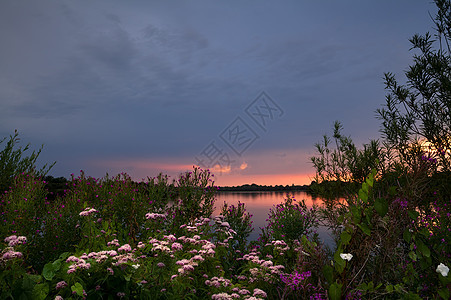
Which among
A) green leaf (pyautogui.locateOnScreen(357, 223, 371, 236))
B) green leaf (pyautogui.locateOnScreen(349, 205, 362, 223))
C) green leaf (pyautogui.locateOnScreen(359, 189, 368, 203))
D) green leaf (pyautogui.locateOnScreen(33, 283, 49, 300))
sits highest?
green leaf (pyautogui.locateOnScreen(359, 189, 368, 203))

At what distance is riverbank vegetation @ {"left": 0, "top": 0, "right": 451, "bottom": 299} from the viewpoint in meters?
Answer: 3.22

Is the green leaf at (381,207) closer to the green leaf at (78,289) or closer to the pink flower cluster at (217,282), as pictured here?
the pink flower cluster at (217,282)

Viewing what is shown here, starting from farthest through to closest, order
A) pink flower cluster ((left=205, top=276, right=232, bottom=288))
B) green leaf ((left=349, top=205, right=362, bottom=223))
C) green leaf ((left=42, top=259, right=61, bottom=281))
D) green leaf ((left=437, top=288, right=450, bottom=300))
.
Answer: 1. pink flower cluster ((left=205, top=276, right=232, bottom=288))
2. green leaf ((left=42, top=259, right=61, bottom=281))
3. green leaf ((left=349, top=205, right=362, bottom=223))
4. green leaf ((left=437, top=288, right=450, bottom=300))

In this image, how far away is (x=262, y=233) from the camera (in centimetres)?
938

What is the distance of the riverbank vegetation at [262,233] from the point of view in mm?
3219

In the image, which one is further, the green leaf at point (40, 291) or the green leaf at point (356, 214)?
the green leaf at point (40, 291)

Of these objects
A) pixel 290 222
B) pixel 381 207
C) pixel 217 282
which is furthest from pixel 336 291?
pixel 290 222

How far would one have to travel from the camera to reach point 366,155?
8.49 metres

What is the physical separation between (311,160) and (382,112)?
272 centimetres

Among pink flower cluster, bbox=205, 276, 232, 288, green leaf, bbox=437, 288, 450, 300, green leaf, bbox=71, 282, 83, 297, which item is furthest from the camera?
pink flower cluster, bbox=205, 276, 232, 288

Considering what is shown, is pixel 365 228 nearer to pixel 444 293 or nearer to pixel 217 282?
pixel 444 293

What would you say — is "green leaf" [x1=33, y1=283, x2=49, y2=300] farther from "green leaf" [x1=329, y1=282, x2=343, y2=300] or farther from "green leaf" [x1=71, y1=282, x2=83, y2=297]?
"green leaf" [x1=329, y1=282, x2=343, y2=300]

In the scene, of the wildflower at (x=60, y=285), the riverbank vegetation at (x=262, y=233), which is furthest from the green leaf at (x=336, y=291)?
the wildflower at (x=60, y=285)

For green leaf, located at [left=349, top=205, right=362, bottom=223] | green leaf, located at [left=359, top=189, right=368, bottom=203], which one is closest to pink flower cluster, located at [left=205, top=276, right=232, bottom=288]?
green leaf, located at [left=349, top=205, right=362, bottom=223]
